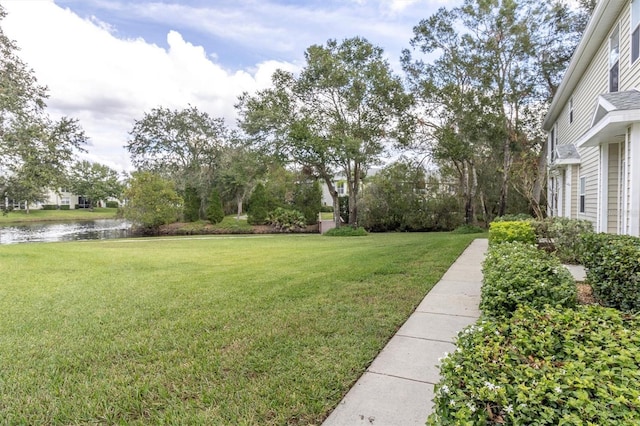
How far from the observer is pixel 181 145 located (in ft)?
81.9

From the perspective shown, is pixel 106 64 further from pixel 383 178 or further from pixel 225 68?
pixel 383 178

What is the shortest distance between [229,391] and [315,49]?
1586cm

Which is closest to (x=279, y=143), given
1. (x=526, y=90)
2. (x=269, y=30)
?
(x=269, y=30)

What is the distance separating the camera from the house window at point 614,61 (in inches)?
275

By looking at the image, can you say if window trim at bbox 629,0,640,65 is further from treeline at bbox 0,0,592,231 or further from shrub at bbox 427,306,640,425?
treeline at bbox 0,0,592,231

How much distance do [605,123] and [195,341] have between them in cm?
612

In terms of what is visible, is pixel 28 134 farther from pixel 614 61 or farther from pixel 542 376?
pixel 614 61

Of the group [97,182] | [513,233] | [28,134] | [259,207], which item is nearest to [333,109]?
[259,207]

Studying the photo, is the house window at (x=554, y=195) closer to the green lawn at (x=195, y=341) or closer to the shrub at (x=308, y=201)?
the green lawn at (x=195, y=341)

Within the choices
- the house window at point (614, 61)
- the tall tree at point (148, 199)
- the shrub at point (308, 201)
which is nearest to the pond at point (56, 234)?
the tall tree at point (148, 199)

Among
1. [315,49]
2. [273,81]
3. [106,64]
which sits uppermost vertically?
[315,49]

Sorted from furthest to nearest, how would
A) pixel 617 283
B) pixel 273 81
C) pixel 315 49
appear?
pixel 273 81 < pixel 315 49 < pixel 617 283

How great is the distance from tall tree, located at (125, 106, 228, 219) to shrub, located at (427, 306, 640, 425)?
2523cm

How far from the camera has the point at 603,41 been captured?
7738 mm
